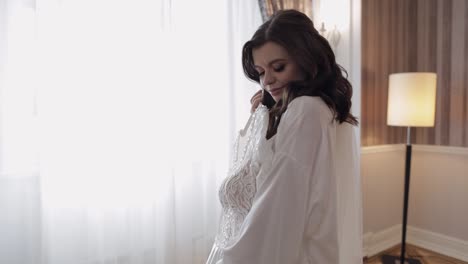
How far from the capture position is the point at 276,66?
0.80 meters

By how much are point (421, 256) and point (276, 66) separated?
8.52 feet

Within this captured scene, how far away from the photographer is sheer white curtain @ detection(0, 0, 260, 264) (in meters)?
1.26

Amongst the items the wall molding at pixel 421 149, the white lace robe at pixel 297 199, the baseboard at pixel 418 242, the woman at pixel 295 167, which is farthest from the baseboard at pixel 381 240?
the white lace robe at pixel 297 199

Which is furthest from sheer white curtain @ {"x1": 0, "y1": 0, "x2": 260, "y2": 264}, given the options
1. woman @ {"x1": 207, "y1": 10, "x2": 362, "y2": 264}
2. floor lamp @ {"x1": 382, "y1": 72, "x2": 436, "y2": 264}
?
floor lamp @ {"x1": 382, "y1": 72, "x2": 436, "y2": 264}

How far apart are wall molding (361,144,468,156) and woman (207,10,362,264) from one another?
5.80 ft

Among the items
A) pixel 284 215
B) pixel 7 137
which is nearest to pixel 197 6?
pixel 7 137

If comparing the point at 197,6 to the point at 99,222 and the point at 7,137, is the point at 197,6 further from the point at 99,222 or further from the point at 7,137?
the point at 99,222

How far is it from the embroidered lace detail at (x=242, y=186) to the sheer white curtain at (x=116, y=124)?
0.81 m

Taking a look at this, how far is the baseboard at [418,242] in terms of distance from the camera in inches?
95.2

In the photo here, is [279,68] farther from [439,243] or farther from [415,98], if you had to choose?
[439,243]

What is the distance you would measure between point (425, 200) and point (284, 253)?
8.82ft

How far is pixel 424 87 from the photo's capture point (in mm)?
2008

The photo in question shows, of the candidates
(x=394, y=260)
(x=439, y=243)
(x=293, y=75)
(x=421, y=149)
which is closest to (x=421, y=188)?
(x=421, y=149)

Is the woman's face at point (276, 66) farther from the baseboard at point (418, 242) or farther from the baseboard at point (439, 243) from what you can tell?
the baseboard at point (439, 243)
